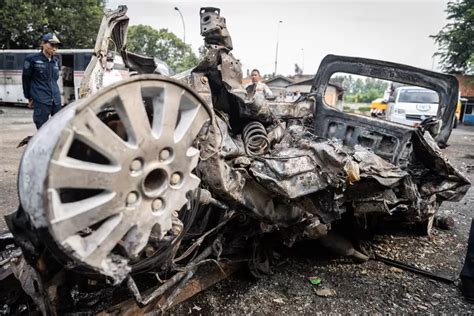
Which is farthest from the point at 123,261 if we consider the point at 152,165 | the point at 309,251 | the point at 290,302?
the point at 309,251

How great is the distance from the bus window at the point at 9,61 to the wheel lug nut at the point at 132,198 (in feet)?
68.0

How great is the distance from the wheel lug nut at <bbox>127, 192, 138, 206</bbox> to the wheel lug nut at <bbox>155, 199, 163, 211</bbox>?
3.5 inches

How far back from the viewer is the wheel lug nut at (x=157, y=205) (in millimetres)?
1537

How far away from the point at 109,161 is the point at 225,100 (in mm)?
1318

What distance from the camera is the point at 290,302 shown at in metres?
2.86

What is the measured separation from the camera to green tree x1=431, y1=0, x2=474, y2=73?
85.5 feet

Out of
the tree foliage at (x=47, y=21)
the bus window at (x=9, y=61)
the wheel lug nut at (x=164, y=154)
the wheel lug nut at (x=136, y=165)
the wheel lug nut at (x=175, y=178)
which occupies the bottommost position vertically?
the wheel lug nut at (x=175, y=178)

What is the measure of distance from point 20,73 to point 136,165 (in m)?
20.4

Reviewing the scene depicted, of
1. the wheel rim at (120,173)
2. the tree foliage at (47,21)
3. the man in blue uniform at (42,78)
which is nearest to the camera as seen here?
the wheel rim at (120,173)

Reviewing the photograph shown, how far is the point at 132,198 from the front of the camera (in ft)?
4.77

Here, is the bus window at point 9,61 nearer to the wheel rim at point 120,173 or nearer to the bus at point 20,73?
the bus at point 20,73

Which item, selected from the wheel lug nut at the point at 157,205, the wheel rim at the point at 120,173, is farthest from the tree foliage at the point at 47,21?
the wheel lug nut at the point at 157,205

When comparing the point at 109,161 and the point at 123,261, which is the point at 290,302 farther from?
the point at 109,161

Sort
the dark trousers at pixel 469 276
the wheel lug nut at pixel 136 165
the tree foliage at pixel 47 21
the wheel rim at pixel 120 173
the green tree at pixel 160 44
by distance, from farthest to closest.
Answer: the green tree at pixel 160 44, the tree foliage at pixel 47 21, the dark trousers at pixel 469 276, the wheel lug nut at pixel 136 165, the wheel rim at pixel 120 173
